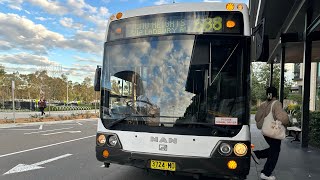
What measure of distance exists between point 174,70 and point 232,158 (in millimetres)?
1591

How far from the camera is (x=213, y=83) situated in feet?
15.1

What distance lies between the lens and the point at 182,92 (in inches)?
186

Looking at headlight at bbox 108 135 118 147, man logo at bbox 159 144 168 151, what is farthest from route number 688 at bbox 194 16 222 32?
headlight at bbox 108 135 118 147

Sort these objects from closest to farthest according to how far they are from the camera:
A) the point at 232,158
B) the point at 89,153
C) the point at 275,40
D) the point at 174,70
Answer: the point at 232,158 → the point at 174,70 → the point at 89,153 → the point at 275,40

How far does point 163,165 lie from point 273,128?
2466mm

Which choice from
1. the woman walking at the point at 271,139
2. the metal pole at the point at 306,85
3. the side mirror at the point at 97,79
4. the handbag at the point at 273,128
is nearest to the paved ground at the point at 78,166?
the woman walking at the point at 271,139

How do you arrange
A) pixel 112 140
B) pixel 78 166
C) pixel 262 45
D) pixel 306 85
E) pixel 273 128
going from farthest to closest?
1. pixel 306 85
2. pixel 78 166
3. pixel 273 128
4. pixel 112 140
5. pixel 262 45

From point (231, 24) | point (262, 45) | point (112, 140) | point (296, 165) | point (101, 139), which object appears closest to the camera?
point (262, 45)

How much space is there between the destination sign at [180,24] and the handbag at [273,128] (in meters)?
2.12

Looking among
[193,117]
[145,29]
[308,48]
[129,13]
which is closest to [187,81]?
[193,117]

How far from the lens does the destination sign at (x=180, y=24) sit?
468 centimetres

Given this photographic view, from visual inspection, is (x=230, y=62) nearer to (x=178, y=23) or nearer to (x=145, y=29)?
(x=178, y=23)

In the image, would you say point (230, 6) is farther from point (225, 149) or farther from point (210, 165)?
point (210, 165)

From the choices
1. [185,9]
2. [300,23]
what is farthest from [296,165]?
[300,23]
